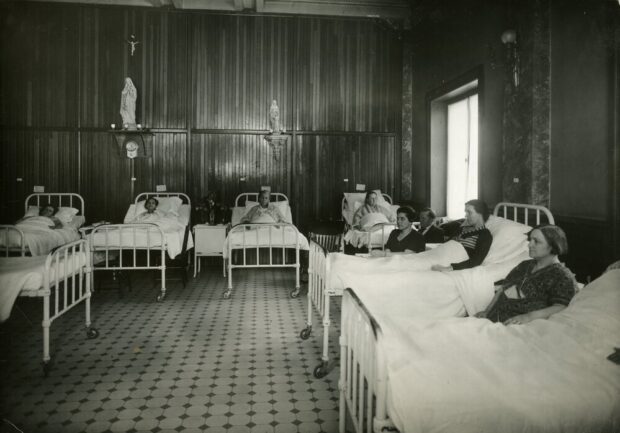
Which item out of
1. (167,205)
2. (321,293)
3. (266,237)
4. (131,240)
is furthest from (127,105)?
(321,293)

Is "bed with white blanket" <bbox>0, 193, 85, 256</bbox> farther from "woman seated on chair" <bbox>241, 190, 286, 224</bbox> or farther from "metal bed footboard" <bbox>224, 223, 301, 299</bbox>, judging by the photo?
"woman seated on chair" <bbox>241, 190, 286, 224</bbox>

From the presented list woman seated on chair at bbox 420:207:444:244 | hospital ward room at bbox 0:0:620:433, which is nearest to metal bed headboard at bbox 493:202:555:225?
hospital ward room at bbox 0:0:620:433

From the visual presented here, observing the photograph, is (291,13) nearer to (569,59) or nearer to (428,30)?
(428,30)

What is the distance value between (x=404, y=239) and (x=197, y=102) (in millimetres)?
5176

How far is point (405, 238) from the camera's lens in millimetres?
5074

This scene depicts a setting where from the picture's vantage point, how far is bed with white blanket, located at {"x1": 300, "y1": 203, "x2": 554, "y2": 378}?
12.0ft

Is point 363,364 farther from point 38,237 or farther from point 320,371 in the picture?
point 38,237

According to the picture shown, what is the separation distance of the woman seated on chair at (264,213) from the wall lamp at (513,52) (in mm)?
3765

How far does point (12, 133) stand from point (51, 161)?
2.59ft

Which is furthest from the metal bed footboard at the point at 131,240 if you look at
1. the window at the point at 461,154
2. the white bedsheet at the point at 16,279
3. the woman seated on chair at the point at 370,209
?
the window at the point at 461,154

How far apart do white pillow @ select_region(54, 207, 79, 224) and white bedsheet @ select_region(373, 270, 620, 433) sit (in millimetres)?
6624

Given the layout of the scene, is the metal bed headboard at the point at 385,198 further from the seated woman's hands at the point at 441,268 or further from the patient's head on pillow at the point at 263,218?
the seated woman's hands at the point at 441,268

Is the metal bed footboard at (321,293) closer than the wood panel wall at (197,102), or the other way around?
the metal bed footboard at (321,293)

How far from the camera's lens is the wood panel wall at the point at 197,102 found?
8.27 metres
